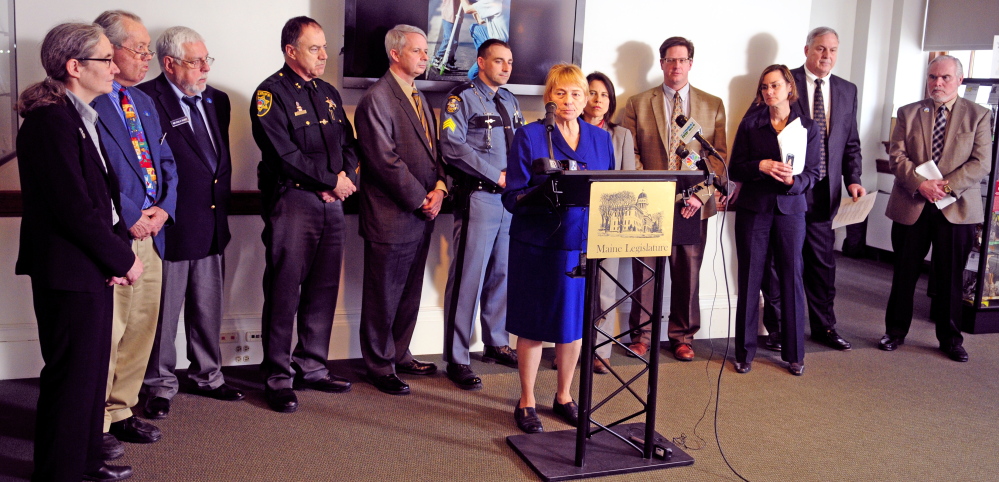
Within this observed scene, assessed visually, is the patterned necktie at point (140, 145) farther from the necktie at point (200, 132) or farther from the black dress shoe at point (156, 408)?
the black dress shoe at point (156, 408)

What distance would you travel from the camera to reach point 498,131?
164 inches

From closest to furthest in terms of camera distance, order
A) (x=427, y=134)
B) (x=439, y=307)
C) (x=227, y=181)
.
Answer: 1. (x=227, y=181)
2. (x=427, y=134)
3. (x=439, y=307)

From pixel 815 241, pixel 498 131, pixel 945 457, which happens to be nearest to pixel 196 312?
pixel 498 131

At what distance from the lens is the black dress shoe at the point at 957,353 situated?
4.84 metres

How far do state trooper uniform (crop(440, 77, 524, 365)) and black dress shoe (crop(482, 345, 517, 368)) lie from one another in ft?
0.95

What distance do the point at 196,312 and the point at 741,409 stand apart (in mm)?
2507

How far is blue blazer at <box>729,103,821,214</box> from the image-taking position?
4316 millimetres

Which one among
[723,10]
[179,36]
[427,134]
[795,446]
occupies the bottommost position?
[795,446]

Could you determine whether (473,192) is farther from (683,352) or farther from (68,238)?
(68,238)

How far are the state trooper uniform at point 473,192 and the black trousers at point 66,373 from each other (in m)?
1.87

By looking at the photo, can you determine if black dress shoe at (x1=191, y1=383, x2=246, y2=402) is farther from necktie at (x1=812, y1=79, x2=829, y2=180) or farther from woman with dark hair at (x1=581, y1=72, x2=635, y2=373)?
necktie at (x1=812, y1=79, x2=829, y2=180)

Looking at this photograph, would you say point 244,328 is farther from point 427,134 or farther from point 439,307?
point 427,134

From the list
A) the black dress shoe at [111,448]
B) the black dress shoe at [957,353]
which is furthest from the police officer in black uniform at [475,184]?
the black dress shoe at [957,353]

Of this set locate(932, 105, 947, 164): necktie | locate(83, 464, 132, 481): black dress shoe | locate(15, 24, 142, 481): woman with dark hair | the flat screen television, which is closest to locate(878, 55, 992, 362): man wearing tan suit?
locate(932, 105, 947, 164): necktie
